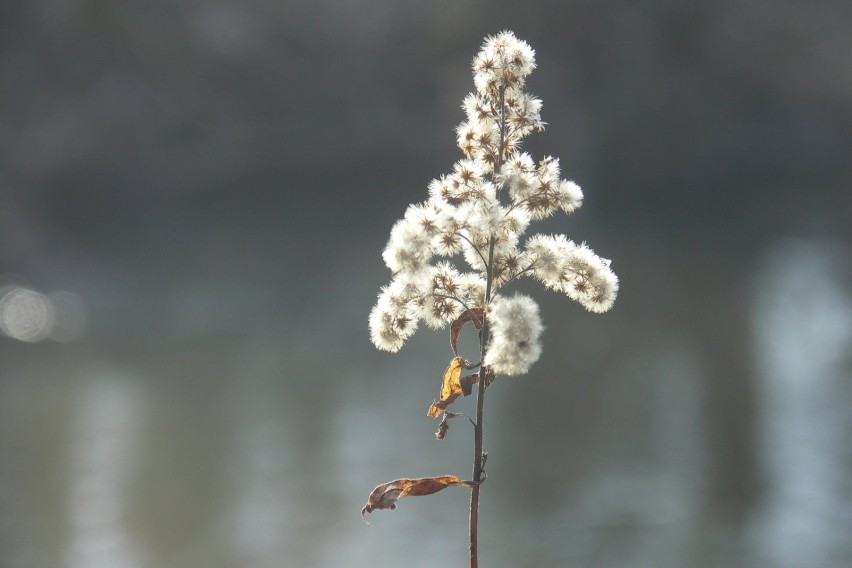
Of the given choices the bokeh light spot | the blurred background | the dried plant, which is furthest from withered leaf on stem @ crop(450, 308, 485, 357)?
the bokeh light spot

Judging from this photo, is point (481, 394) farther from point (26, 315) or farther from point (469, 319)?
point (26, 315)

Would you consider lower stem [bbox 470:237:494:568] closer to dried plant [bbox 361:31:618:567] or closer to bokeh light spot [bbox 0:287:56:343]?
dried plant [bbox 361:31:618:567]

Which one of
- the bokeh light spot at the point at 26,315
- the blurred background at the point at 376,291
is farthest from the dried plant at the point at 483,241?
the bokeh light spot at the point at 26,315

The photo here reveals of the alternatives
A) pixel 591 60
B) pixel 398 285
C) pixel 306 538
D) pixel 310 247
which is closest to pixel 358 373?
pixel 306 538

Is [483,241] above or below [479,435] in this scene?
above

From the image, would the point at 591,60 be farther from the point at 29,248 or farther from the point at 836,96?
the point at 29,248

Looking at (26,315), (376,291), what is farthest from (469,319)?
(26,315)

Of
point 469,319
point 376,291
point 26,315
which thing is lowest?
point 469,319
